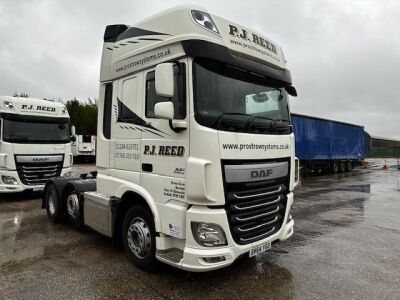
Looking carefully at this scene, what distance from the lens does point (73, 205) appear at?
694 centimetres

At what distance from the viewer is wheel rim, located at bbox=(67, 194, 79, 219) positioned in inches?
266

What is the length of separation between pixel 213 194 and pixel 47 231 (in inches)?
176

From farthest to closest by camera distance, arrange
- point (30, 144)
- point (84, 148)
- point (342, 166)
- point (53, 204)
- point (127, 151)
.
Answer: point (84, 148) → point (342, 166) → point (30, 144) → point (53, 204) → point (127, 151)

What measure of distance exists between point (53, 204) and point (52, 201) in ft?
0.35

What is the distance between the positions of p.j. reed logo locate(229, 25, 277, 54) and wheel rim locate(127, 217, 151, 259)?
104 inches

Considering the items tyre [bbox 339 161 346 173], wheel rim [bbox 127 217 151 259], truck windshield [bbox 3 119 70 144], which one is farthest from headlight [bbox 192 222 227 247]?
tyre [bbox 339 161 346 173]

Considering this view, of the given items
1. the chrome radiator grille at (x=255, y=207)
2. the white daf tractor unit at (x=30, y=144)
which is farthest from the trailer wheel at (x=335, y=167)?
the chrome radiator grille at (x=255, y=207)

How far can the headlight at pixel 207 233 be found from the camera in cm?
393

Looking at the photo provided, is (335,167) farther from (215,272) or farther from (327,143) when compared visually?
(215,272)

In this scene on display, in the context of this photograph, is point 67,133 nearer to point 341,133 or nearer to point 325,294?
point 325,294

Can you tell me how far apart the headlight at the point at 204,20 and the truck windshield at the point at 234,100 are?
0.41 meters

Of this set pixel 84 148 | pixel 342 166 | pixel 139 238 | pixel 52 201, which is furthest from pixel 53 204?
pixel 84 148

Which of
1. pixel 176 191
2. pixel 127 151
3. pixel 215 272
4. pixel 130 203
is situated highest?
pixel 127 151

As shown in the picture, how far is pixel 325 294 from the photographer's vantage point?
419 cm
